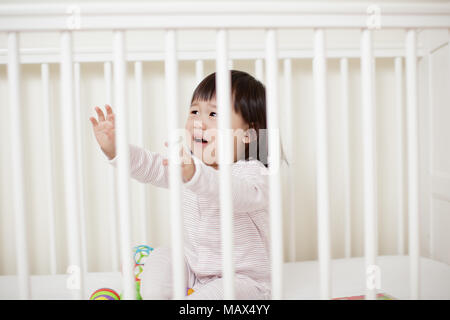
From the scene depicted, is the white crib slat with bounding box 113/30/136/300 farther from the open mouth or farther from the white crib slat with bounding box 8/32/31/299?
the open mouth

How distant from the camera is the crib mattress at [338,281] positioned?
0.77 meters

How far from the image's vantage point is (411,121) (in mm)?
531

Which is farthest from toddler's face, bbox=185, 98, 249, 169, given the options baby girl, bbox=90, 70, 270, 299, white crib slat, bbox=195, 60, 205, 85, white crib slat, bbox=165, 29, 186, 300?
white crib slat, bbox=165, 29, 186, 300

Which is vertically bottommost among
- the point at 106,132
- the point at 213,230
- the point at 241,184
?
the point at 213,230

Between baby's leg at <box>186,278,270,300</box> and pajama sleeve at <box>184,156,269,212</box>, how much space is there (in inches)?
6.2

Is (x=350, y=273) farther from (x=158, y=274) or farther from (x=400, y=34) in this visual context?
(x=400, y=34)

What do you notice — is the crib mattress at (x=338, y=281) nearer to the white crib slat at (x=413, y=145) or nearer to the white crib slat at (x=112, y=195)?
the white crib slat at (x=112, y=195)

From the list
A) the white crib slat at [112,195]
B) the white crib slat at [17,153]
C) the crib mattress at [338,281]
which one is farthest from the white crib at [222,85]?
the white crib slat at [112,195]

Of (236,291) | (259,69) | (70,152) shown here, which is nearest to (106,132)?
(70,152)

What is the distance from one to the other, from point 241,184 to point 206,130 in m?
0.22

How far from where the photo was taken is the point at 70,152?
49 centimetres

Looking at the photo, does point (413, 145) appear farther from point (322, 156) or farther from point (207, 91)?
point (207, 91)

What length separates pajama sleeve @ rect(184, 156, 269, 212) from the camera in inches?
21.2

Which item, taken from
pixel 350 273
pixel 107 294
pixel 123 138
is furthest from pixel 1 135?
pixel 350 273
